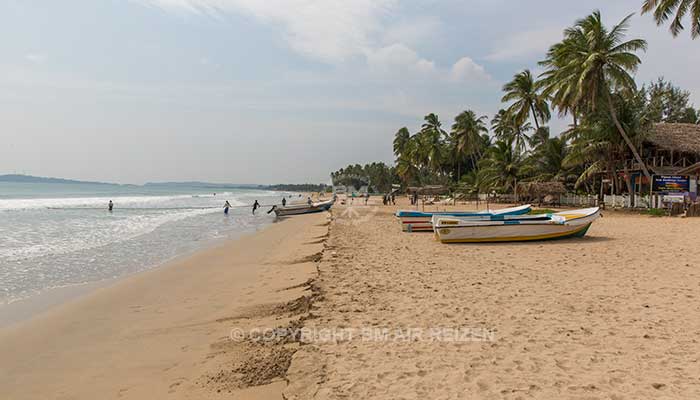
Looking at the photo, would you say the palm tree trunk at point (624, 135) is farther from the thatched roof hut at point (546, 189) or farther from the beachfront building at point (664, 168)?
the thatched roof hut at point (546, 189)

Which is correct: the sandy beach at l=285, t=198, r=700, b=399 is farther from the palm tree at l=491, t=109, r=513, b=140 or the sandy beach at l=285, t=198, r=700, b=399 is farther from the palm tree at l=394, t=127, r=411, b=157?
the palm tree at l=394, t=127, r=411, b=157

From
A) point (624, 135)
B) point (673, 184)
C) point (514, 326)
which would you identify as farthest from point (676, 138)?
point (514, 326)

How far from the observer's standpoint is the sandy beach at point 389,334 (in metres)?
3.38

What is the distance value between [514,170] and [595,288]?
28273mm

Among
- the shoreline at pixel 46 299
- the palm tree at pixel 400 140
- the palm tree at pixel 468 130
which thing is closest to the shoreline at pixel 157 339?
the shoreline at pixel 46 299

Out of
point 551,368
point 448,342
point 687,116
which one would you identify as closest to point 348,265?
point 448,342

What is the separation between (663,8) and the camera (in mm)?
17188

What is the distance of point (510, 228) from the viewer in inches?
445

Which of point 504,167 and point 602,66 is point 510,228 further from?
point 504,167

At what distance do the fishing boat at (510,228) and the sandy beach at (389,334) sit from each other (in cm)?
246

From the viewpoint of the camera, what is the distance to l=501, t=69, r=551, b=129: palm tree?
107 ft

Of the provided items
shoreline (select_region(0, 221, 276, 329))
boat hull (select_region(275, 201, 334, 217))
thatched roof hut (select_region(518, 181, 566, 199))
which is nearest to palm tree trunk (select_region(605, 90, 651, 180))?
thatched roof hut (select_region(518, 181, 566, 199))

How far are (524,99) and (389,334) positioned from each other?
3336 cm

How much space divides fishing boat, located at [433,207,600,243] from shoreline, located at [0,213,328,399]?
15.3 ft
